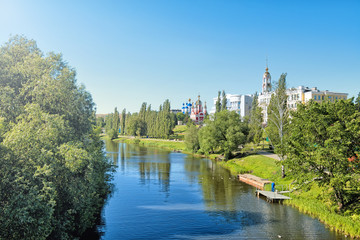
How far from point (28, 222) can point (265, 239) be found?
18945mm

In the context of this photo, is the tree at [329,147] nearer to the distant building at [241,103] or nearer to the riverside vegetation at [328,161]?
the riverside vegetation at [328,161]

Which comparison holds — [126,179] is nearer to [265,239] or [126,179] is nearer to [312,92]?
[265,239]

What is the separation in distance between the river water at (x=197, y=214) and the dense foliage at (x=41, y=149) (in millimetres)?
5353

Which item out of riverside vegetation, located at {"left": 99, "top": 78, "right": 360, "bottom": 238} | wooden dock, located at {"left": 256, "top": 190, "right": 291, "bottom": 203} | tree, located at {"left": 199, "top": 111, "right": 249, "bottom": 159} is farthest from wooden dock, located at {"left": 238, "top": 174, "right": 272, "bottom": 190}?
tree, located at {"left": 199, "top": 111, "right": 249, "bottom": 159}

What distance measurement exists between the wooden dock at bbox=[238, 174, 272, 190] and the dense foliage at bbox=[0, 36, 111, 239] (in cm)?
2712

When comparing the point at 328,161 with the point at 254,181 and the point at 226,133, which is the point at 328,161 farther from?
the point at 226,133

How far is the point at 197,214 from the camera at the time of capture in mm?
32500

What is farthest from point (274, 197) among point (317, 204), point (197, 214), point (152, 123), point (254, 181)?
point (152, 123)

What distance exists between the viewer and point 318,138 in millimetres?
31906

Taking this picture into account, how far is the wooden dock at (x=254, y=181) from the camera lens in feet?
150

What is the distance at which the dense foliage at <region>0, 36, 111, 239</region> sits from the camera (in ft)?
53.2

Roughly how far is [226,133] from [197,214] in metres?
45.4

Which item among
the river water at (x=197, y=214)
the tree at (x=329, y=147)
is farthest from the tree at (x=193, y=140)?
the tree at (x=329, y=147)

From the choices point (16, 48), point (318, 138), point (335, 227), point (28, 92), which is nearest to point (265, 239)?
point (335, 227)
